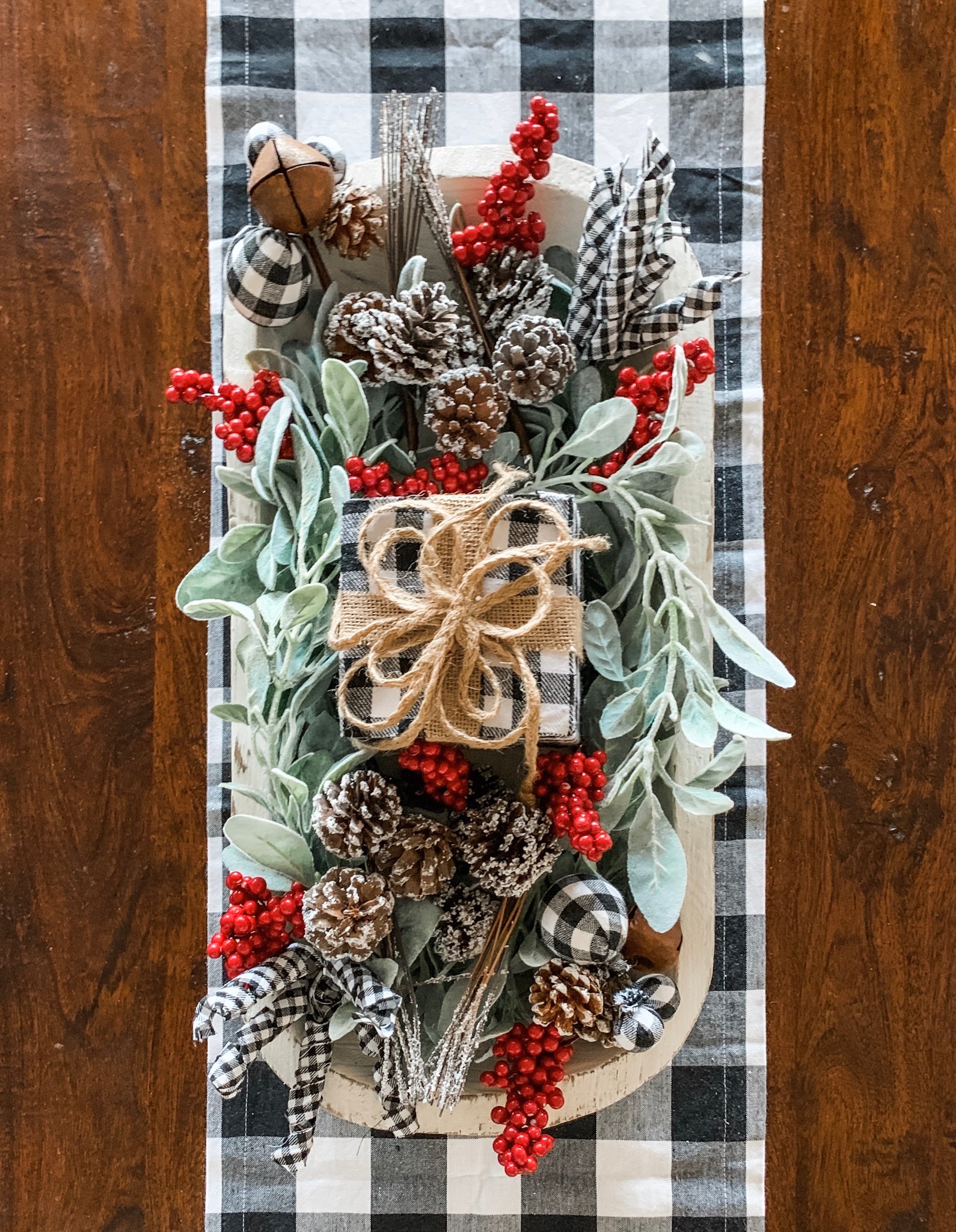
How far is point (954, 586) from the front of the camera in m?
0.92

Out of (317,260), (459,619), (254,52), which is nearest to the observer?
(459,619)

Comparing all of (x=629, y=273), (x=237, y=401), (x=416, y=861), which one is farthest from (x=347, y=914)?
(x=629, y=273)

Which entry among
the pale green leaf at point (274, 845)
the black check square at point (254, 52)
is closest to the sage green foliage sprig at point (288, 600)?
the pale green leaf at point (274, 845)

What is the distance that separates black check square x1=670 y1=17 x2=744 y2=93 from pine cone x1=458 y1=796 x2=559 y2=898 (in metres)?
0.66

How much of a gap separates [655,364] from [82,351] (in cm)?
54

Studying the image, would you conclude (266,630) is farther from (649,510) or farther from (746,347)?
(746,347)

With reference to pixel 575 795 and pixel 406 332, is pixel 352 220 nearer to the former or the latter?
pixel 406 332

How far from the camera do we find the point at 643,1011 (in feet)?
2.21

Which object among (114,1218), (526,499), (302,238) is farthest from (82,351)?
(114,1218)

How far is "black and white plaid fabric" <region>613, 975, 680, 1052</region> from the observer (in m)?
0.66

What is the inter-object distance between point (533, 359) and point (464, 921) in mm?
381

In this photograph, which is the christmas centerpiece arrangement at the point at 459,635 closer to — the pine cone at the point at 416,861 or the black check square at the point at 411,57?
the pine cone at the point at 416,861

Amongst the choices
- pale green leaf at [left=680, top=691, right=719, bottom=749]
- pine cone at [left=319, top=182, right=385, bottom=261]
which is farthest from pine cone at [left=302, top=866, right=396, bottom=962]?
pine cone at [left=319, top=182, right=385, bottom=261]

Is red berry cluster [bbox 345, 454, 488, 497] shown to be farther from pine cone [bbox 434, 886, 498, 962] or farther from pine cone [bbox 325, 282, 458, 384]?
pine cone [bbox 434, 886, 498, 962]
